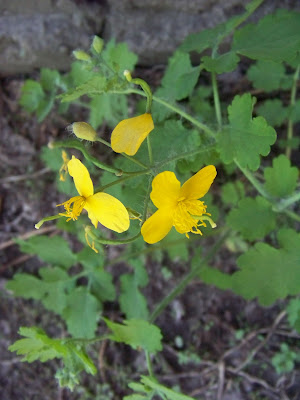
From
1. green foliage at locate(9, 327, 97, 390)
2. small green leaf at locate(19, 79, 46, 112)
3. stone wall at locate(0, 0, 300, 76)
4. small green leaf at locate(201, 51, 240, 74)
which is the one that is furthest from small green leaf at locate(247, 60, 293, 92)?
green foliage at locate(9, 327, 97, 390)

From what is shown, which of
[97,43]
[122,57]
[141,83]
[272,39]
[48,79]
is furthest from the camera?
[48,79]

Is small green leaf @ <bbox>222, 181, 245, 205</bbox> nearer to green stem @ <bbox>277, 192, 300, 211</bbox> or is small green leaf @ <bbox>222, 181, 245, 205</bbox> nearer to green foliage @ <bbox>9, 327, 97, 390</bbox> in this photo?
green stem @ <bbox>277, 192, 300, 211</bbox>

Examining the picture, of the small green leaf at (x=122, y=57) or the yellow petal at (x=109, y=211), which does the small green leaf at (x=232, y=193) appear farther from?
the yellow petal at (x=109, y=211)

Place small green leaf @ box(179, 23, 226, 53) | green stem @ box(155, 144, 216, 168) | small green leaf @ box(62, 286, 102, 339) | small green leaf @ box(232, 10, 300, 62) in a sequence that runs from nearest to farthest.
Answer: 1. green stem @ box(155, 144, 216, 168)
2. small green leaf @ box(232, 10, 300, 62)
3. small green leaf @ box(179, 23, 226, 53)
4. small green leaf @ box(62, 286, 102, 339)

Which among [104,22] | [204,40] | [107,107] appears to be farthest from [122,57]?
[104,22]

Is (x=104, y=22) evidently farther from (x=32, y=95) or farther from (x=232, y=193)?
(x=232, y=193)
